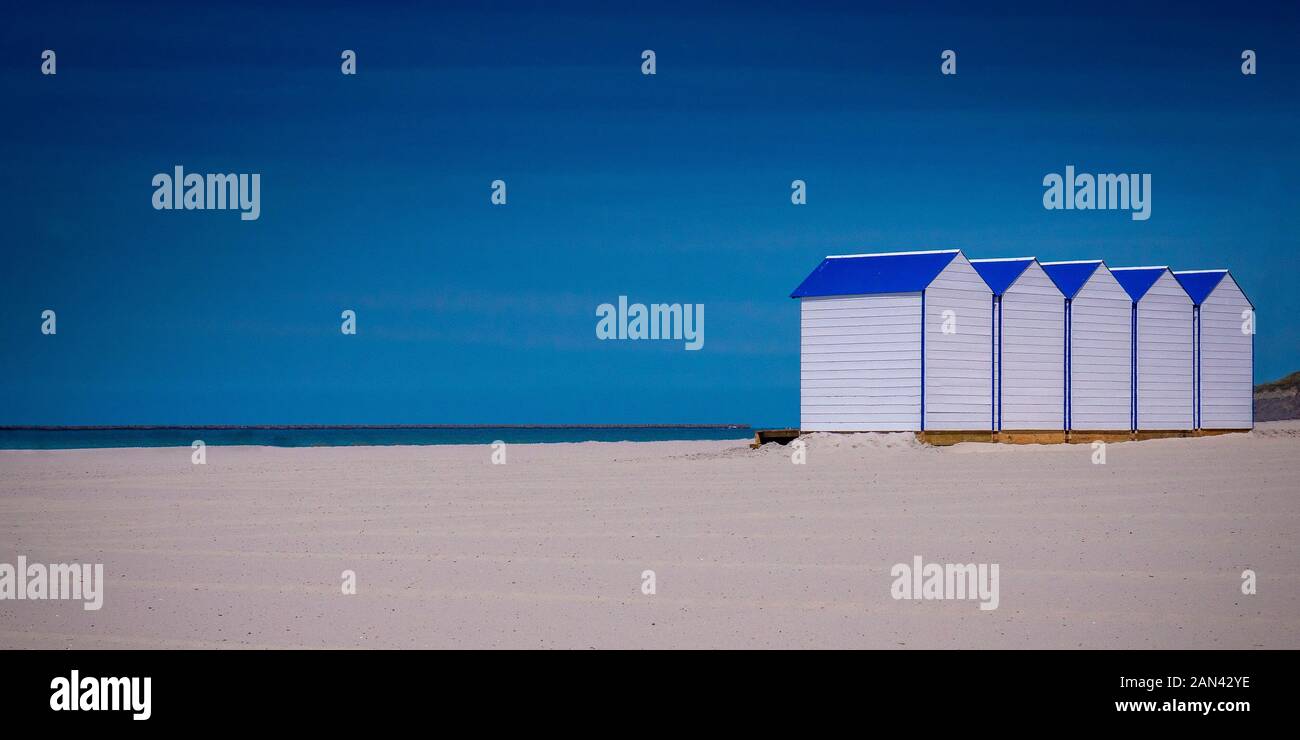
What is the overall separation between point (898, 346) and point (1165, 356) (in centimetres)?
966

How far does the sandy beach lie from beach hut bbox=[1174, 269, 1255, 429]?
12572 millimetres

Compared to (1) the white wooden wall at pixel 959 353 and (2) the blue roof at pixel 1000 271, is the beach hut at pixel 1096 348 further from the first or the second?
(1) the white wooden wall at pixel 959 353

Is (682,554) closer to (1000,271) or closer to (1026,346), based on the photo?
(1026,346)

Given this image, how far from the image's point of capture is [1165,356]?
109ft

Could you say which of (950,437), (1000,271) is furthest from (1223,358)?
(950,437)

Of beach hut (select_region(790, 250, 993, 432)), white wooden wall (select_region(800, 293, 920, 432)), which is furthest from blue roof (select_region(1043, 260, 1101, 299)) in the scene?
white wooden wall (select_region(800, 293, 920, 432))

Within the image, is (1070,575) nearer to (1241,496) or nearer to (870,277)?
(1241,496)

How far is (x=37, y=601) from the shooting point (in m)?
10.5

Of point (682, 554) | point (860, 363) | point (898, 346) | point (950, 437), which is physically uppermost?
point (898, 346)

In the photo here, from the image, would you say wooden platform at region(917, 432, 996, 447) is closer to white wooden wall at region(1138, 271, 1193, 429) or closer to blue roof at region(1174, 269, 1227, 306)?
white wooden wall at region(1138, 271, 1193, 429)

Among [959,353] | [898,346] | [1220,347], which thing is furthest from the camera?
[1220,347]

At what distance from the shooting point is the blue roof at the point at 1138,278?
33031 mm
